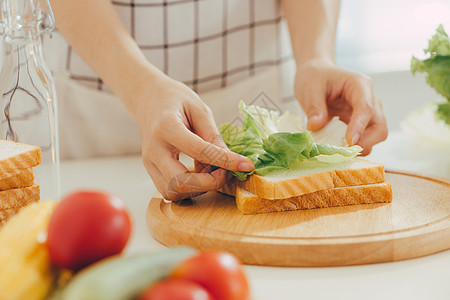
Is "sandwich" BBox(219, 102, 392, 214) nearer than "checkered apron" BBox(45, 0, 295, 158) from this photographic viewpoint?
Yes

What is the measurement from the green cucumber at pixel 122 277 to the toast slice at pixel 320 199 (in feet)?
2.15

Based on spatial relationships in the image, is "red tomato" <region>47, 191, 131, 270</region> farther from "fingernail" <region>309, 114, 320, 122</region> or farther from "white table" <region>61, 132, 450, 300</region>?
"fingernail" <region>309, 114, 320, 122</region>

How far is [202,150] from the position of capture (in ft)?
3.95

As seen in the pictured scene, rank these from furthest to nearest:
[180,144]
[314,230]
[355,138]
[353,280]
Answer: [355,138] < [180,144] < [314,230] < [353,280]

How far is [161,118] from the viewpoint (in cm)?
126

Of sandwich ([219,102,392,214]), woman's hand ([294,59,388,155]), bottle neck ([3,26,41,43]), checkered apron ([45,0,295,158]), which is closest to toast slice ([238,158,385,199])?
sandwich ([219,102,392,214])

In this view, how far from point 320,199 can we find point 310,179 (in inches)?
2.1

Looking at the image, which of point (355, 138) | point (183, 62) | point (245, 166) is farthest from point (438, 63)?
point (183, 62)

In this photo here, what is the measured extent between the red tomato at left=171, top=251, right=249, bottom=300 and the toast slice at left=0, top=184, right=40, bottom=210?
0.57 metres

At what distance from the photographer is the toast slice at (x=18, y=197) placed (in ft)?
3.29

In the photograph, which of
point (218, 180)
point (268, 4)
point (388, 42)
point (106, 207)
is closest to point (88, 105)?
point (268, 4)

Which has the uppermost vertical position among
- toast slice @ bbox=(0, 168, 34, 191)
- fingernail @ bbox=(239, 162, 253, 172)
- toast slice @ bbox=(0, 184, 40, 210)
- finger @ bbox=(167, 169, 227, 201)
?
toast slice @ bbox=(0, 168, 34, 191)

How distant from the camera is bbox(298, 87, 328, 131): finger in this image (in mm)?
1675

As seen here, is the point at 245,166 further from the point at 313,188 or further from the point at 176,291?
the point at 176,291
